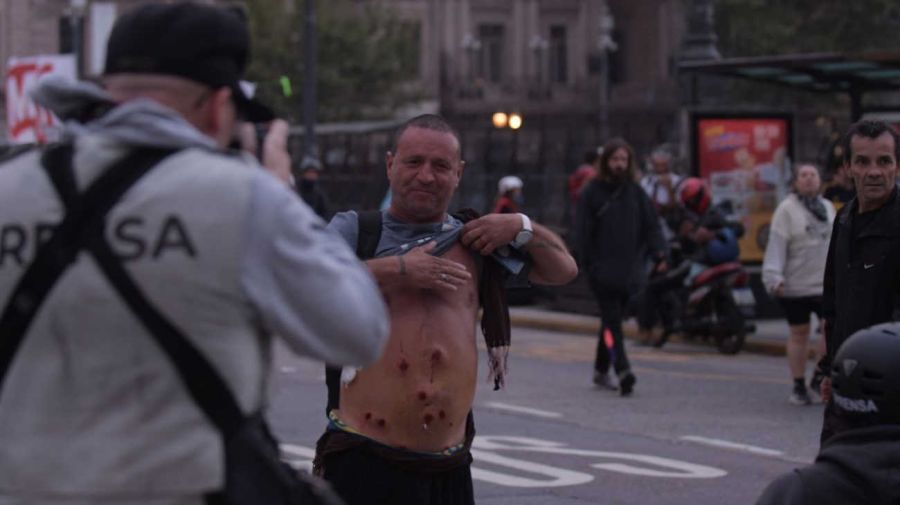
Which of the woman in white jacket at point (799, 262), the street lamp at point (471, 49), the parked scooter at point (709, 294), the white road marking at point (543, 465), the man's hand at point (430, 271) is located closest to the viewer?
the man's hand at point (430, 271)

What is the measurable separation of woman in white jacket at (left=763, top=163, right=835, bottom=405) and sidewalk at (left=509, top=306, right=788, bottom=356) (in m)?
4.31

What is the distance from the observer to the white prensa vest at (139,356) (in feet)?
9.82

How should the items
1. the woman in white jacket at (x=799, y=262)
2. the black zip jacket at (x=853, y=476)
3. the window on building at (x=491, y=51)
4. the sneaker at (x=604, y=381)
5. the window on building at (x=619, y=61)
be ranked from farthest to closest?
the window on building at (x=619, y=61) → the window on building at (x=491, y=51) → the sneaker at (x=604, y=381) → the woman in white jacket at (x=799, y=262) → the black zip jacket at (x=853, y=476)

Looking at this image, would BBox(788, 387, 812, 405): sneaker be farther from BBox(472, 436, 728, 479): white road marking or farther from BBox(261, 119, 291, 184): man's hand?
BBox(261, 119, 291, 184): man's hand

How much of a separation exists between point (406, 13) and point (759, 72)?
4950 centimetres

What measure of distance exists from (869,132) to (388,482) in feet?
10.5

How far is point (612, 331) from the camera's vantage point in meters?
13.5

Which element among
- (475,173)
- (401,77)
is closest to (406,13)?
(401,77)

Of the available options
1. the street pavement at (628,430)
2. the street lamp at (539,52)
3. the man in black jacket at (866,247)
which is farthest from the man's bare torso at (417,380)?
the street lamp at (539,52)

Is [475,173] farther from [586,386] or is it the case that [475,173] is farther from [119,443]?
[119,443]

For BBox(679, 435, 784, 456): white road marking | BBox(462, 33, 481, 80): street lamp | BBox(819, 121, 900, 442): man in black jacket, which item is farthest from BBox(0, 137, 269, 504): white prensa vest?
BBox(462, 33, 481, 80): street lamp

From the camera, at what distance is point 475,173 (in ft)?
98.5

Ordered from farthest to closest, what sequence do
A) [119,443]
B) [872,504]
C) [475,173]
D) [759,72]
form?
[475,173], [759,72], [872,504], [119,443]

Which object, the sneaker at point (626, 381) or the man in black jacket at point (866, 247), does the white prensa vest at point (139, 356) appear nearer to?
the man in black jacket at point (866, 247)
